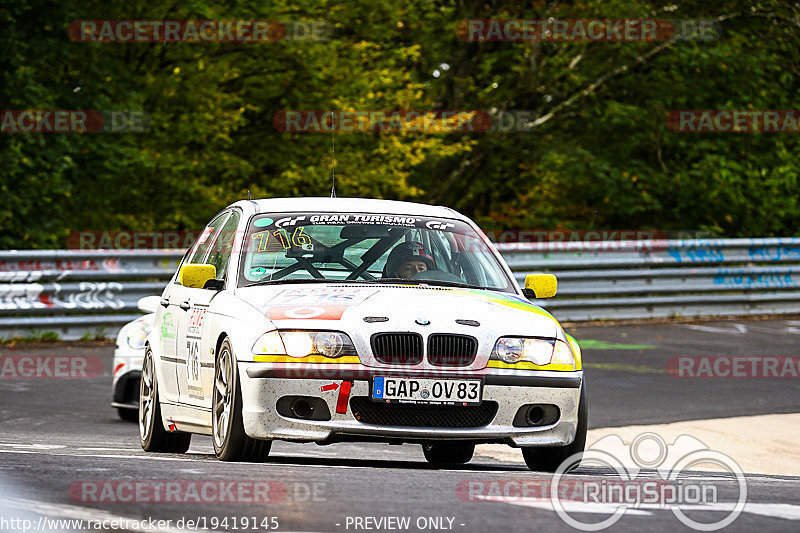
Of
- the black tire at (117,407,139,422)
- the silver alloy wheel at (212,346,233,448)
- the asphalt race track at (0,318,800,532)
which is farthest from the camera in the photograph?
the black tire at (117,407,139,422)

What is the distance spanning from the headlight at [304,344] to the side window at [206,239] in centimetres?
220

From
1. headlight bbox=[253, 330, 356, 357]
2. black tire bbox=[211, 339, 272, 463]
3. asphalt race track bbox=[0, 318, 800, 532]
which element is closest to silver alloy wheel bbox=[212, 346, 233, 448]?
black tire bbox=[211, 339, 272, 463]

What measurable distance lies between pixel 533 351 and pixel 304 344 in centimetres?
119

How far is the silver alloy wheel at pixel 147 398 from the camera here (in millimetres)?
9445

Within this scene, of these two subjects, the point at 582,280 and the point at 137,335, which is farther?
the point at 582,280

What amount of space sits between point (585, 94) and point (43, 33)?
13.7 metres

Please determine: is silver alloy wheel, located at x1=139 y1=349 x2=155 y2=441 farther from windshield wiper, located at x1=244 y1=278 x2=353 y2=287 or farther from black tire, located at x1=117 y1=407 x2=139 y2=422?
black tire, located at x1=117 y1=407 x2=139 y2=422

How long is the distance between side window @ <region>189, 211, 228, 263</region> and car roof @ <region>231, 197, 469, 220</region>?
338mm

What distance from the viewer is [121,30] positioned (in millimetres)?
25359

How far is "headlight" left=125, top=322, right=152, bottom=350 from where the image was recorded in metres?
11.8

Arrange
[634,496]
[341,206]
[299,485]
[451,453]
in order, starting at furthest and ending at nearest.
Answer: [451,453]
[341,206]
[634,496]
[299,485]

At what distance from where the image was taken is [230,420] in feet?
24.5

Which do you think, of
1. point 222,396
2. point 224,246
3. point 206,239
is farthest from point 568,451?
point 206,239

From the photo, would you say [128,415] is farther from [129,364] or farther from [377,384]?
[377,384]
